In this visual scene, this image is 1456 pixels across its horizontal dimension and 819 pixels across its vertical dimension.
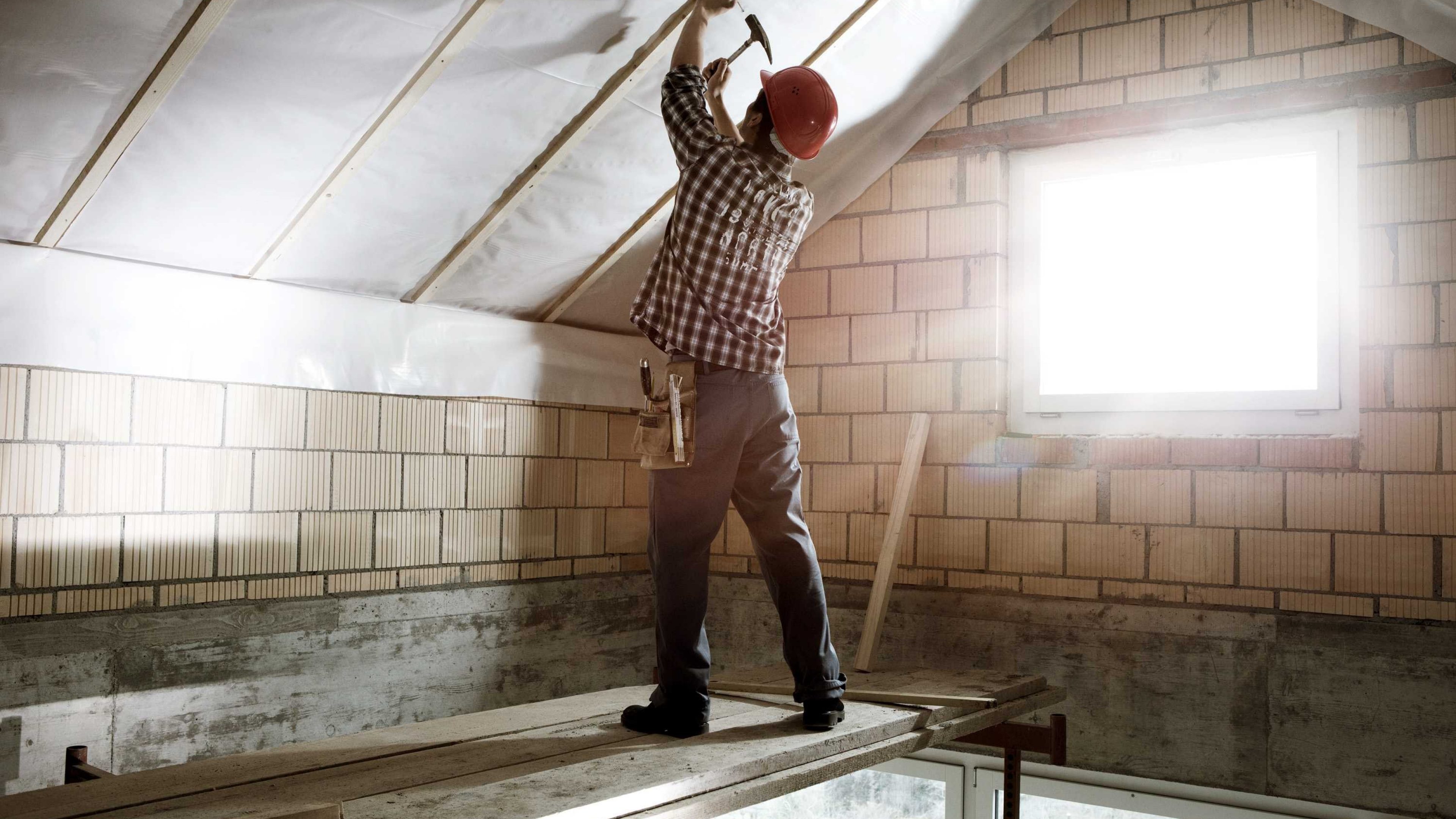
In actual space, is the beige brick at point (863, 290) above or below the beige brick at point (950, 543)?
above

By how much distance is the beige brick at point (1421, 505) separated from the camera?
3037 millimetres

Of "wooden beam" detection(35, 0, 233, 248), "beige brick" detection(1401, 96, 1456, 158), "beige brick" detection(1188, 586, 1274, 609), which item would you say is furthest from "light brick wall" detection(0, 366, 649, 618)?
"beige brick" detection(1401, 96, 1456, 158)

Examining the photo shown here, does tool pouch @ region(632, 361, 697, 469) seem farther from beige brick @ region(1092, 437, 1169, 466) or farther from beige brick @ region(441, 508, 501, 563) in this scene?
beige brick @ region(1092, 437, 1169, 466)

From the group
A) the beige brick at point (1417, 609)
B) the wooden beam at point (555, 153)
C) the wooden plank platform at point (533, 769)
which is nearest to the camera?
the wooden plank platform at point (533, 769)

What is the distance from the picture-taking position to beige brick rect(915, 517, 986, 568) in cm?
369

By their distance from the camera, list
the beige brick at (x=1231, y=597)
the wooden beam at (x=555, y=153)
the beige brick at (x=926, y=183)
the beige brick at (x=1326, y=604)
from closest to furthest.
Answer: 1. the wooden beam at (x=555, y=153)
2. the beige brick at (x=1326, y=604)
3. the beige brick at (x=1231, y=597)
4. the beige brick at (x=926, y=183)

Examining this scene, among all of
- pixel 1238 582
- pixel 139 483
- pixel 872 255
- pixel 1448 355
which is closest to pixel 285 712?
pixel 139 483

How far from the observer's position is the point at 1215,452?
334 cm

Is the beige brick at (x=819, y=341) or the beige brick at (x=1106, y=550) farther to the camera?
the beige brick at (x=819, y=341)

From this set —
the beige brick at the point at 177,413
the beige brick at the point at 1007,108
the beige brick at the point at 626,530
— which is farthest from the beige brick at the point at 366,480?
the beige brick at the point at 1007,108

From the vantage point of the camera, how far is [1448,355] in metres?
Result: 3.06

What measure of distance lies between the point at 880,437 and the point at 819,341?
1.49ft

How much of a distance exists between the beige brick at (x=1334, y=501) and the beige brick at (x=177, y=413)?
3102mm

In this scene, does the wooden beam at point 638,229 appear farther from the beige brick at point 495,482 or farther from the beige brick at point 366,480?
the beige brick at point 366,480
